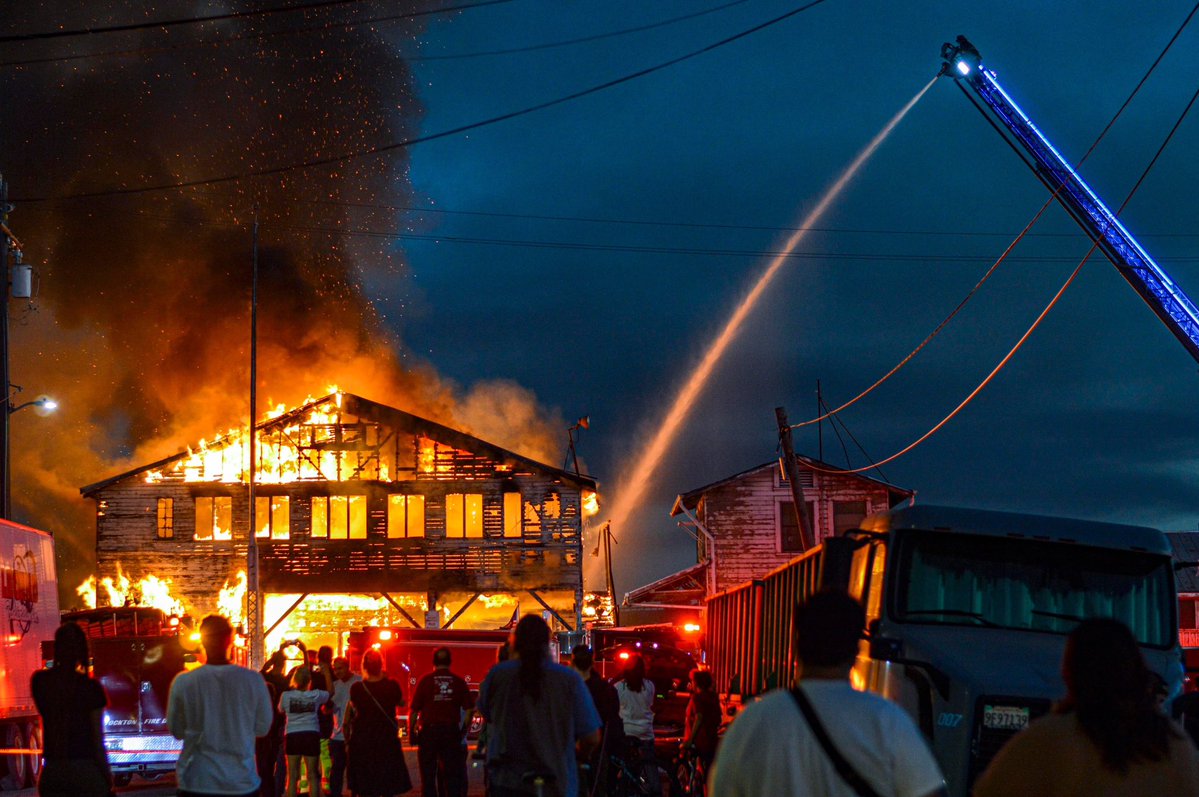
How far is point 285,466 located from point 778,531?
15.9 meters

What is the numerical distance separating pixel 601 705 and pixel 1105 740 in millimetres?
8846

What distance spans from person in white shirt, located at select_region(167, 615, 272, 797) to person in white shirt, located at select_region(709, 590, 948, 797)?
3905mm

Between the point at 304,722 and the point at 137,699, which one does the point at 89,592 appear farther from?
the point at 304,722

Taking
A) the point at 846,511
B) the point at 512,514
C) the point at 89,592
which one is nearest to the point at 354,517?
the point at 512,514

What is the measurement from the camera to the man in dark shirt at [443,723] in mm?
11883

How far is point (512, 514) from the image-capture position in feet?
144

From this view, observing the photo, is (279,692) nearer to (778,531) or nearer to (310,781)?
(310,781)

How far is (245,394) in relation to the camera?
52.5 m

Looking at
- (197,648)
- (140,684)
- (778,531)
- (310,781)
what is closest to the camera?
(310,781)

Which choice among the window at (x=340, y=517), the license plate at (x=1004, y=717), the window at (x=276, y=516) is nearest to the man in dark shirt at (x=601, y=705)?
the license plate at (x=1004, y=717)

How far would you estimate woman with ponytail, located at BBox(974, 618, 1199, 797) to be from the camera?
4113 mm

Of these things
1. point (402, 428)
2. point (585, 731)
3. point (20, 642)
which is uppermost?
point (402, 428)

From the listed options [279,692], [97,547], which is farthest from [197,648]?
[97,547]

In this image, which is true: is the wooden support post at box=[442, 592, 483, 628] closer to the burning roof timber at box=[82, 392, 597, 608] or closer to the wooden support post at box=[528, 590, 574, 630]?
the burning roof timber at box=[82, 392, 597, 608]
